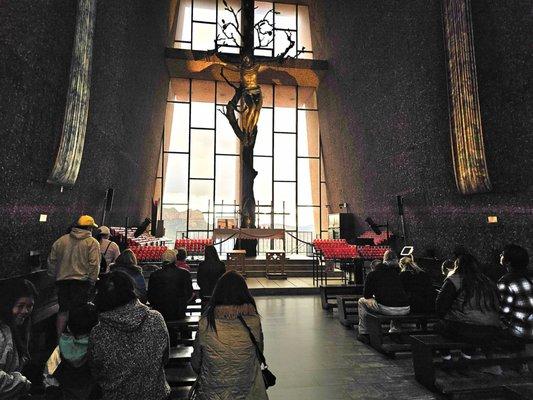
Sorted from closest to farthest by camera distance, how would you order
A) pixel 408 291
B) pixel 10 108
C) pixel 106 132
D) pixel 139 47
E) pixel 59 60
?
pixel 10 108 → pixel 408 291 → pixel 59 60 → pixel 106 132 → pixel 139 47

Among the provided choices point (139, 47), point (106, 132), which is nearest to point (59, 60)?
point (106, 132)

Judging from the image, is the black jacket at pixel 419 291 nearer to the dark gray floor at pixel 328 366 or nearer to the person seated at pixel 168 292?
Answer: the dark gray floor at pixel 328 366

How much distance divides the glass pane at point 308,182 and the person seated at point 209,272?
37.2 feet

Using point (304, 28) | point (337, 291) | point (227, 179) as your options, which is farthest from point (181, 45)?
point (337, 291)

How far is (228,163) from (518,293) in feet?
42.3

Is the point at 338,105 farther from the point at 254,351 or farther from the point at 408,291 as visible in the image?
the point at 254,351

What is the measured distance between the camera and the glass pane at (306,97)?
15992 millimetres

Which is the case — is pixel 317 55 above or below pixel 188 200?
above

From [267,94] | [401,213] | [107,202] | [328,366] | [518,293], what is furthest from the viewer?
[267,94]

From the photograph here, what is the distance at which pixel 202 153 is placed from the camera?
1498cm

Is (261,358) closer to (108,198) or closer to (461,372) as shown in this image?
(461,372)

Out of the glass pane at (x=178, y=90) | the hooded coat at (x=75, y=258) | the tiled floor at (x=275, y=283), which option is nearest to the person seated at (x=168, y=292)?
the hooded coat at (x=75, y=258)

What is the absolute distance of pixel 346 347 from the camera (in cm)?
410

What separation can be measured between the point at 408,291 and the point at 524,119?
300 centimetres
